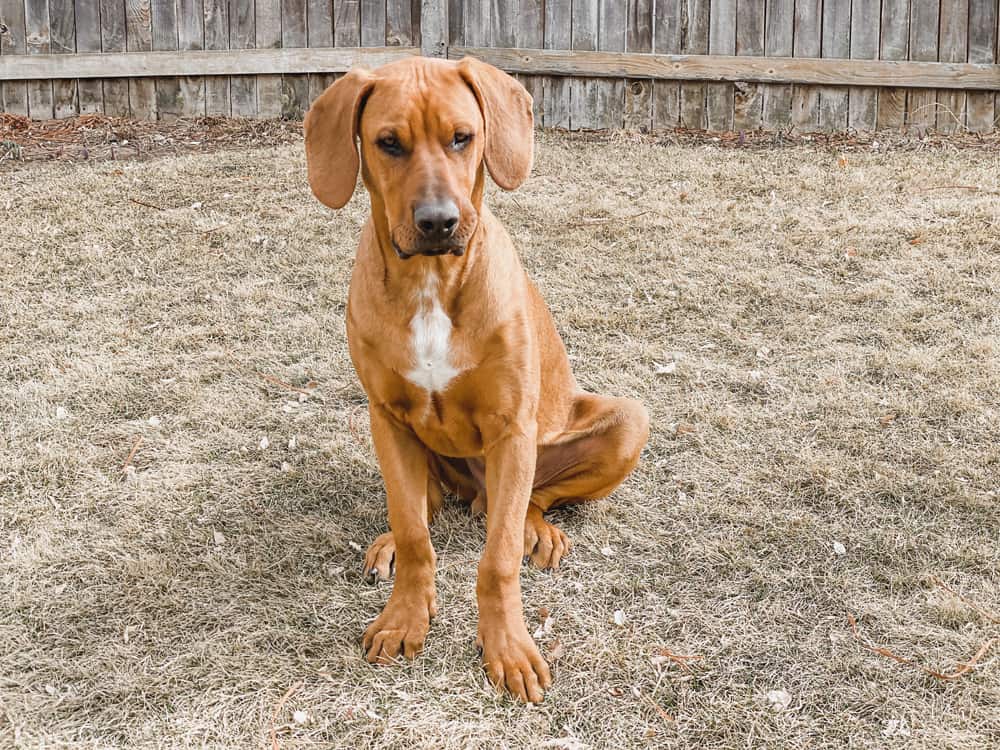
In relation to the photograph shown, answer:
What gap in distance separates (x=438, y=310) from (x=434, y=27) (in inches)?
235

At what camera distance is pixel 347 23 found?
26.6ft

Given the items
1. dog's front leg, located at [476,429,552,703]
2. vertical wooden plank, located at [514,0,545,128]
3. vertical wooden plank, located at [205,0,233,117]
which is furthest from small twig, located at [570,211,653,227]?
dog's front leg, located at [476,429,552,703]

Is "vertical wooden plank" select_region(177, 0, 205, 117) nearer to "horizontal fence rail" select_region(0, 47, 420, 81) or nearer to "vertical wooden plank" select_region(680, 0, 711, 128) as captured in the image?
"horizontal fence rail" select_region(0, 47, 420, 81)

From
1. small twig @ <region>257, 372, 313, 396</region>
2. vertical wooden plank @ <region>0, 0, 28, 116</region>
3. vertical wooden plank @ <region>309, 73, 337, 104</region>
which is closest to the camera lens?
small twig @ <region>257, 372, 313, 396</region>

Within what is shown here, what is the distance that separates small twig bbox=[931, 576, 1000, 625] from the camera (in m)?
2.92

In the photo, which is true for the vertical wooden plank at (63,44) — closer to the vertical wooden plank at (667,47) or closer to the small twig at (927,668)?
the vertical wooden plank at (667,47)

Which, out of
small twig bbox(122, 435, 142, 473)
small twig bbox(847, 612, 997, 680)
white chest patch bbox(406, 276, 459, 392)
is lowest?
small twig bbox(847, 612, 997, 680)

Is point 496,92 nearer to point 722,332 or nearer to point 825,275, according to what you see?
point 722,332

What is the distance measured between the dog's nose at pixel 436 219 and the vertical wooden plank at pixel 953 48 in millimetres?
6776

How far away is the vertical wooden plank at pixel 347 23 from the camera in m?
8.08

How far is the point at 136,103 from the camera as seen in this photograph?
A: 8305 mm

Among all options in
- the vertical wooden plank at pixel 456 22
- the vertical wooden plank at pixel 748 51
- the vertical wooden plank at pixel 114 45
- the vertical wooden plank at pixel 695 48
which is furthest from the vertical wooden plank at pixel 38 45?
the vertical wooden plank at pixel 748 51

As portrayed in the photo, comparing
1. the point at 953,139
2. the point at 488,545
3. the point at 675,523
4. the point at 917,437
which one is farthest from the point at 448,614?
the point at 953,139

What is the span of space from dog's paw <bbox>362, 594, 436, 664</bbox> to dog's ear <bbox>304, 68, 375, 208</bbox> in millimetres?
1164
